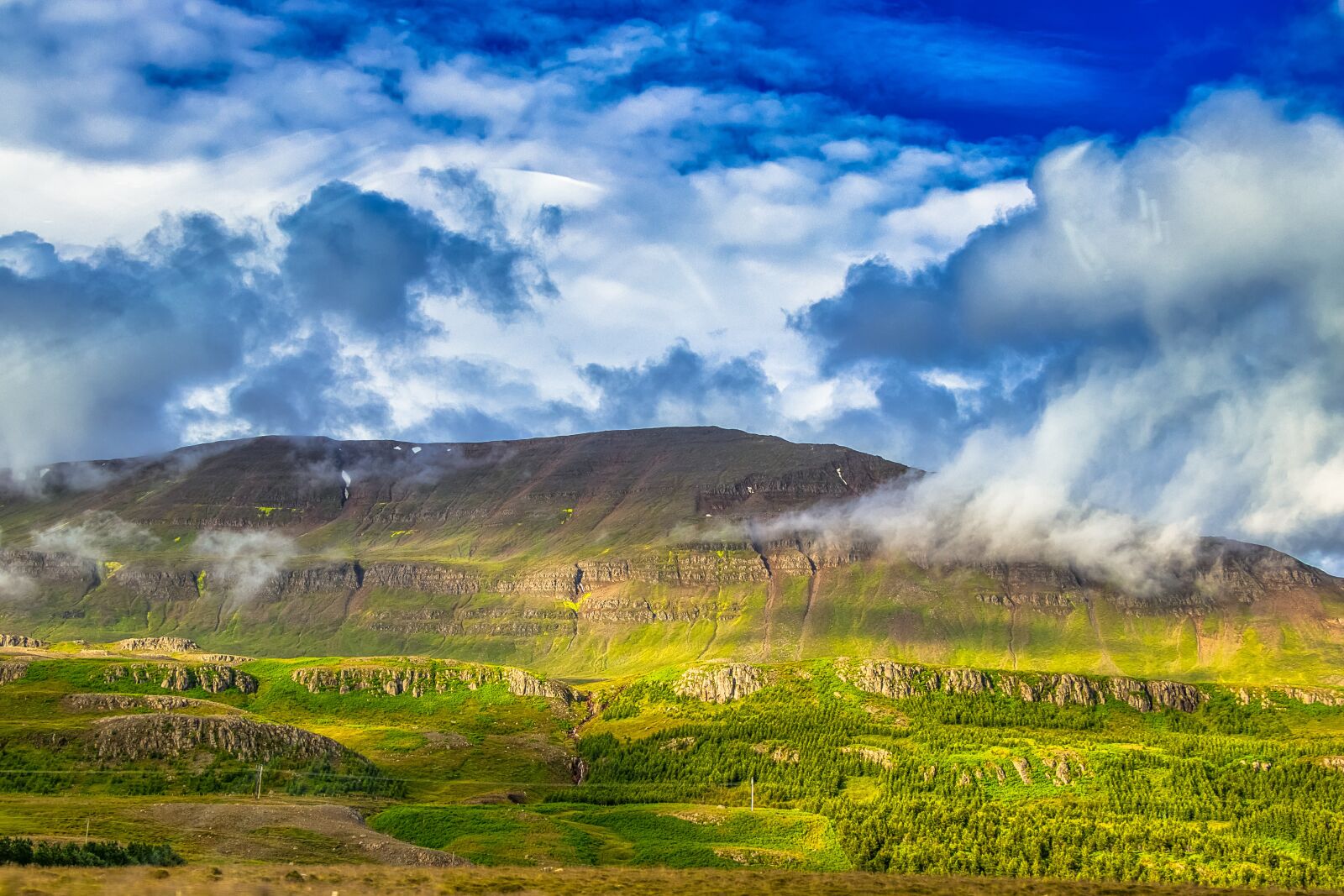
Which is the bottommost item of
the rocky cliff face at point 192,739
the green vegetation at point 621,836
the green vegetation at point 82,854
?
the green vegetation at point 621,836

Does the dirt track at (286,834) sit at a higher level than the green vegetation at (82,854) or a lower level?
lower

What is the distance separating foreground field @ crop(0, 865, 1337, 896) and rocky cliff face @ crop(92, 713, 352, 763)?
11561cm

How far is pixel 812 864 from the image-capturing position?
5960 inches

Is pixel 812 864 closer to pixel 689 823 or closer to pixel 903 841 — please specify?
pixel 903 841

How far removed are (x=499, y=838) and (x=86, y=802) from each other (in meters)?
48.7

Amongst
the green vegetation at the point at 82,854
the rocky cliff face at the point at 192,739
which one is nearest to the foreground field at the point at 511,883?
the green vegetation at the point at 82,854

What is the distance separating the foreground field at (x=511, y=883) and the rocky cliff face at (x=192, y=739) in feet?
379

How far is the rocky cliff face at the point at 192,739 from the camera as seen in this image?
178875 millimetres

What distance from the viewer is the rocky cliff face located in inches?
7042

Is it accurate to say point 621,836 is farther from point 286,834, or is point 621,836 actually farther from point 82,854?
point 82,854

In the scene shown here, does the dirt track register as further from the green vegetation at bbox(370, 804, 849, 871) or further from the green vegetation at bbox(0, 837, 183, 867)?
the green vegetation at bbox(0, 837, 183, 867)

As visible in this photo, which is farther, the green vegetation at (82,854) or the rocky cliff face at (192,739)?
the rocky cliff face at (192,739)

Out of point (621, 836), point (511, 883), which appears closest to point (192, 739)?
point (621, 836)

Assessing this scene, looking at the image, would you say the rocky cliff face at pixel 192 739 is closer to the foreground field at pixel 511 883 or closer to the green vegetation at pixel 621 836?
the green vegetation at pixel 621 836
